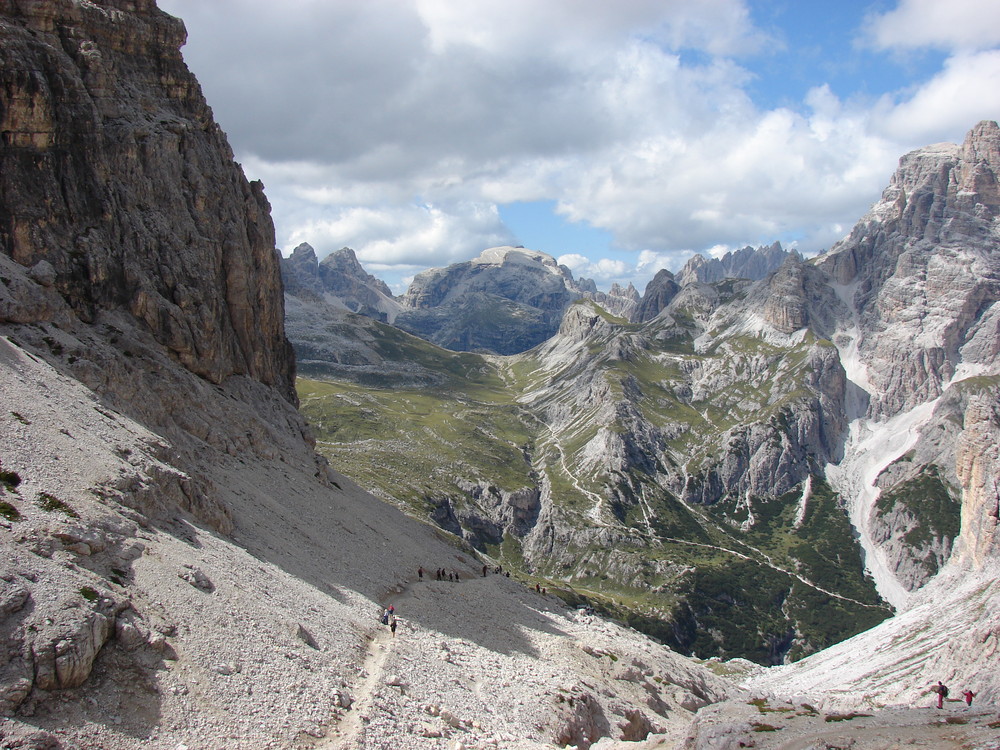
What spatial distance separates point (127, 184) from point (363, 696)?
7357 cm

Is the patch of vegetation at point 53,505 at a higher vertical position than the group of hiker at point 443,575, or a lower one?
higher

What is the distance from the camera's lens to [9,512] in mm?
40406

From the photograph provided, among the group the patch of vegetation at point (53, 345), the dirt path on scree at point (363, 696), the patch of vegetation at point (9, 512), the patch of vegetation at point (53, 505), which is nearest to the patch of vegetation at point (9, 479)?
the patch of vegetation at point (53, 505)

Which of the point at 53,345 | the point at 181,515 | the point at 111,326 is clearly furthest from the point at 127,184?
the point at 181,515

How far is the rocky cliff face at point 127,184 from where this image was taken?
255 feet

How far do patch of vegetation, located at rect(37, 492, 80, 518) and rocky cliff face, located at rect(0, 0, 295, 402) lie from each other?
3867 cm

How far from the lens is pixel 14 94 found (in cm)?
7738

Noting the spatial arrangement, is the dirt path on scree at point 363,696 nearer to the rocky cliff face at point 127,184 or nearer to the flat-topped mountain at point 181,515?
the flat-topped mountain at point 181,515

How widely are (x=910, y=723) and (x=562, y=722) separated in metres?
23.2

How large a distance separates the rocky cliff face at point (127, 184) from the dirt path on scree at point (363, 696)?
5053 cm

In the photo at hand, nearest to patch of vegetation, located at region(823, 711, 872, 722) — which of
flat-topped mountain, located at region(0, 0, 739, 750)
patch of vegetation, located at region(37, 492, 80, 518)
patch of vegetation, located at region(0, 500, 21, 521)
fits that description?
flat-topped mountain, located at region(0, 0, 739, 750)

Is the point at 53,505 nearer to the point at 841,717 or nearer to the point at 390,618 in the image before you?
the point at 390,618

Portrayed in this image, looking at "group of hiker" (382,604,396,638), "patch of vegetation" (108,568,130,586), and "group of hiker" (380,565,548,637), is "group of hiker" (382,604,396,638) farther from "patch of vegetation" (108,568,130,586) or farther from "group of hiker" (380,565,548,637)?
"patch of vegetation" (108,568,130,586)

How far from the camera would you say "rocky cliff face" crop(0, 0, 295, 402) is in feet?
255
